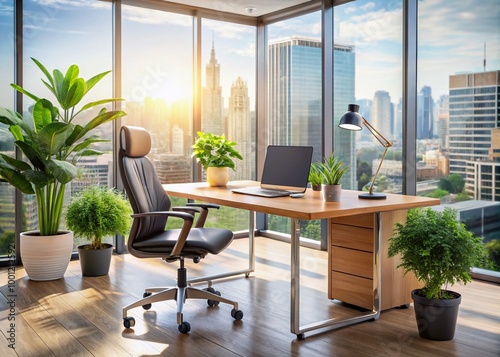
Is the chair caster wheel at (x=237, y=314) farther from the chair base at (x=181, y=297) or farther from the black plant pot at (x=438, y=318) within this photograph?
the black plant pot at (x=438, y=318)

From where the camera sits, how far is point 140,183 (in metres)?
3.35

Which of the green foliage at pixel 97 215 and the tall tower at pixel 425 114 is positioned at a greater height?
the tall tower at pixel 425 114

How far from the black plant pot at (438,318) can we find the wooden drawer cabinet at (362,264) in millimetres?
414

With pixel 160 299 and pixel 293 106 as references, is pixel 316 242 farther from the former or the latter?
pixel 160 299

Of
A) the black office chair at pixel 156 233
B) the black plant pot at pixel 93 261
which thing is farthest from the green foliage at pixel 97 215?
the black office chair at pixel 156 233

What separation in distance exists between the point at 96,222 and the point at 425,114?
2763 millimetres

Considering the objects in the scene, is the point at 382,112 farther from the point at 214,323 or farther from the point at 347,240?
the point at 214,323

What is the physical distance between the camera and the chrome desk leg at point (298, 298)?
2.95 meters

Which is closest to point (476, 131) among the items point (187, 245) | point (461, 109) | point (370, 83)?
point (461, 109)

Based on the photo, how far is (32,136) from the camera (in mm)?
4020

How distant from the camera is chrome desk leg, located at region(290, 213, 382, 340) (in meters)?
2.95

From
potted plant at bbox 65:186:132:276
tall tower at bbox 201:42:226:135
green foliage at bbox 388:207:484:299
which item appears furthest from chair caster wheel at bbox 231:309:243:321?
tall tower at bbox 201:42:226:135

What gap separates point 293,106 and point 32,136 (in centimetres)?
264

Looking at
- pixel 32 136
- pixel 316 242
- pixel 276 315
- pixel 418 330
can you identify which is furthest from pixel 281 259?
pixel 32 136
